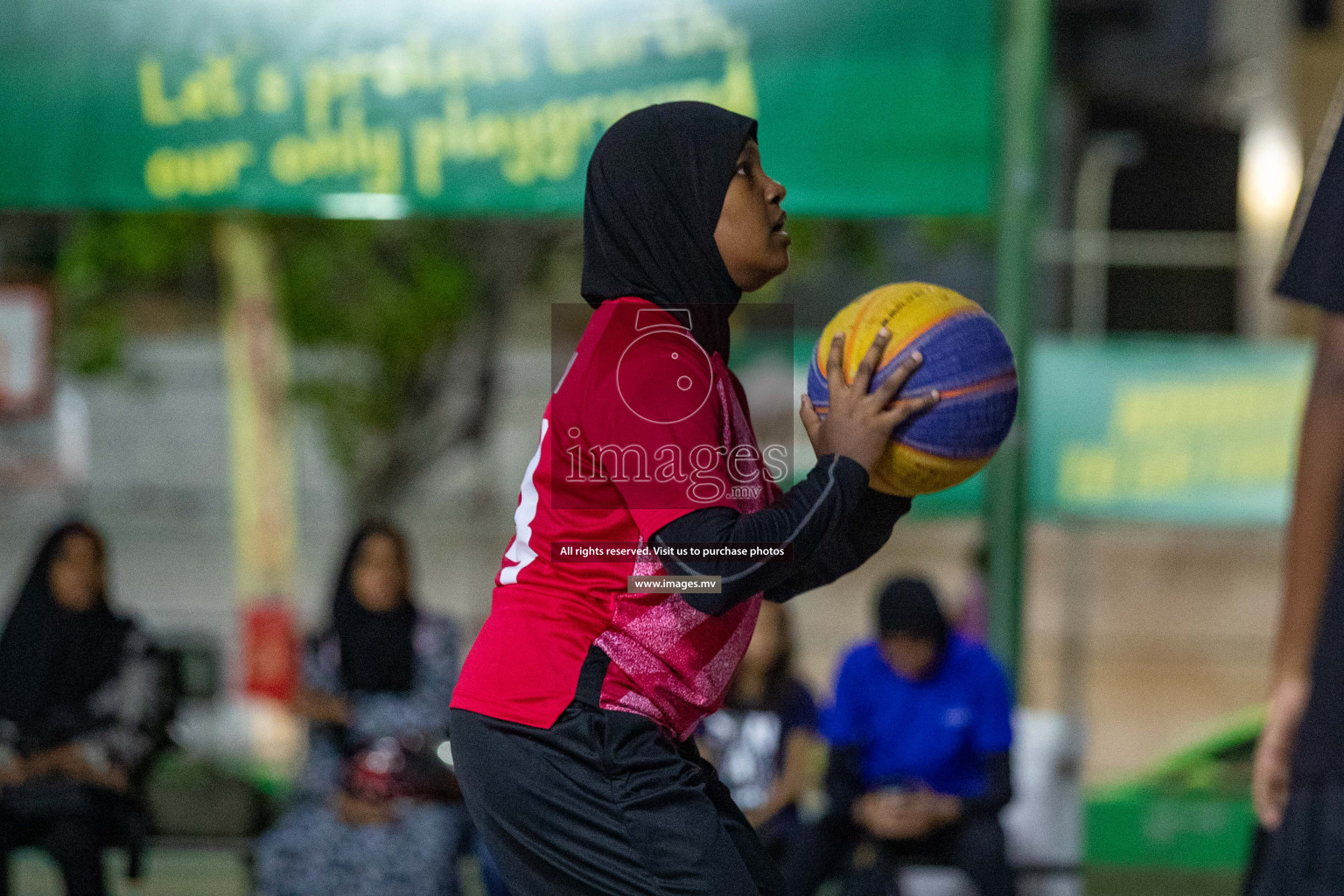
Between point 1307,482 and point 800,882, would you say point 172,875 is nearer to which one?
point 800,882

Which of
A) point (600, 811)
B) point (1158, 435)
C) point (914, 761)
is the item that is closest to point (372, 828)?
point (914, 761)

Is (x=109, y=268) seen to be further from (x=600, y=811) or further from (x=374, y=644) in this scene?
(x=600, y=811)

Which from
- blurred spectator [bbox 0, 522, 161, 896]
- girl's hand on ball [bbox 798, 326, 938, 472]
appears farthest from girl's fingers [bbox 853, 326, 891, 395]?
blurred spectator [bbox 0, 522, 161, 896]

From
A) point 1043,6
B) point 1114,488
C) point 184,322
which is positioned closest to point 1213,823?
point 1114,488

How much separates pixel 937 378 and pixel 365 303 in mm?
8399

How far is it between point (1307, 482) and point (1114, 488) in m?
4.23

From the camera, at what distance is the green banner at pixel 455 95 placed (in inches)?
190

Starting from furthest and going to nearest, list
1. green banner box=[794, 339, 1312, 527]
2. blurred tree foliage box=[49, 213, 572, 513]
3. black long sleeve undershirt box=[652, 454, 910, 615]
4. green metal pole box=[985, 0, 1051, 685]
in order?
blurred tree foliage box=[49, 213, 572, 513] < green banner box=[794, 339, 1312, 527] < green metal pole box=[985, 0, 1051, 685] < black long sleeve undershirt box=[652, 454, 910, 615]

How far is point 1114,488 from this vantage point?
627 centimetres

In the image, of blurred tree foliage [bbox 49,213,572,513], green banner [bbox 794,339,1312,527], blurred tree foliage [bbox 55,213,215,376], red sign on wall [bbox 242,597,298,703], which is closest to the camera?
green banner [bbox 794,339,1312,527]

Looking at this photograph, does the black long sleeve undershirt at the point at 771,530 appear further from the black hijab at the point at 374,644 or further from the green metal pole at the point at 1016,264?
the black hijab at the point at 374,644

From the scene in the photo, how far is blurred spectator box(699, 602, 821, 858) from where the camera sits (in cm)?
505

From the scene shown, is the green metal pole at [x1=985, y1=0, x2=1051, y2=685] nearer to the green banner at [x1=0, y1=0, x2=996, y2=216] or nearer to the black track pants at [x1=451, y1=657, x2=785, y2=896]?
the green banner at [x1=0, y1=0, x2=996, y2=216]

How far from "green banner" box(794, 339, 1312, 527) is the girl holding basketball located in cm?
413
